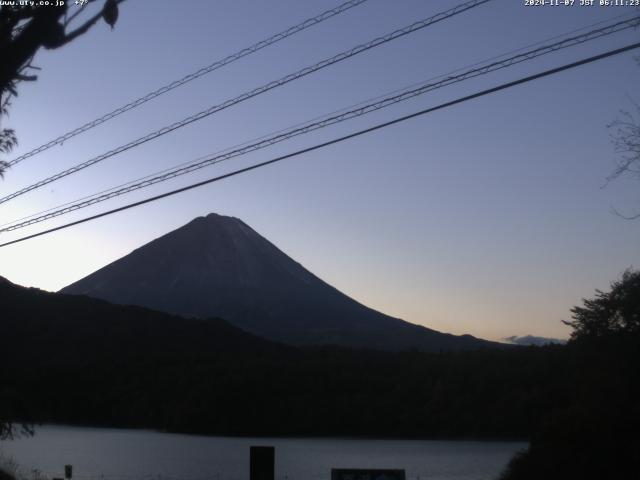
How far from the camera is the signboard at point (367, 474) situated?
9562mm

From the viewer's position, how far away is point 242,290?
508 feet

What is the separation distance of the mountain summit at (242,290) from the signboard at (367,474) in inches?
4574

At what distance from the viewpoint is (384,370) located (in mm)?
77688

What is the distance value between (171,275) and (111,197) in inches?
5787

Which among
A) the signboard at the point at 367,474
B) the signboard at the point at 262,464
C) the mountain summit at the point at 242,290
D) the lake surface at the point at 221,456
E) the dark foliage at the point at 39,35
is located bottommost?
the lake surface at the point at 221,456

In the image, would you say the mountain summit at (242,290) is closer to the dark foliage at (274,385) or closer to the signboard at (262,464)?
the dark foliage at (274,385)

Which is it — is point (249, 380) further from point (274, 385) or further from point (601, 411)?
point (601, 411)

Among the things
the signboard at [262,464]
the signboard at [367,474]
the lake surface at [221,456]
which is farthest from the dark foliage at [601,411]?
the signboard at [262,464]

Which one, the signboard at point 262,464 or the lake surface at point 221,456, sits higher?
the signboard at point 262,464

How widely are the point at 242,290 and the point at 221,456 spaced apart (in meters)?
106

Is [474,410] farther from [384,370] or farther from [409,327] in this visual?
[409,327]

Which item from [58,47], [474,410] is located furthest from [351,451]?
[58,47]

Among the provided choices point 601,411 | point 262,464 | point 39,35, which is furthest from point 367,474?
point 601,411

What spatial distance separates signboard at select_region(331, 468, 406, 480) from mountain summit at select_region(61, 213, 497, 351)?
11617cm
